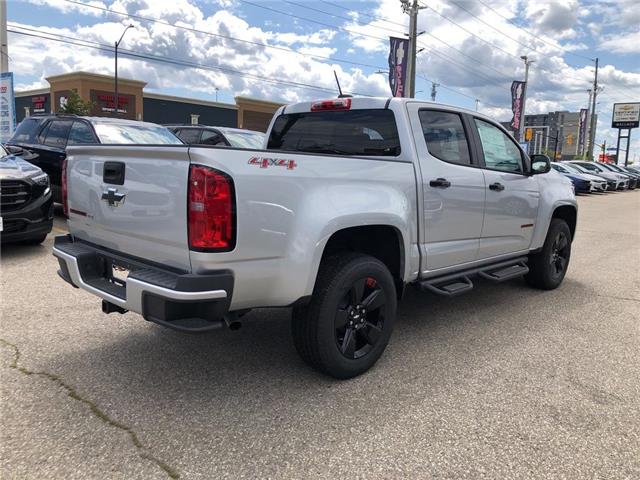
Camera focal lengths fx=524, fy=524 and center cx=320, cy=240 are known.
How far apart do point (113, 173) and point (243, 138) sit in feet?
26.8

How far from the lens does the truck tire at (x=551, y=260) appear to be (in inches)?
231

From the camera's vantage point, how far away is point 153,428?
111 inches

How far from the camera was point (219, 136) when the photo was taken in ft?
36.0

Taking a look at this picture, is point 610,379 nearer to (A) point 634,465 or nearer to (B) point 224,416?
(A) point 634,465

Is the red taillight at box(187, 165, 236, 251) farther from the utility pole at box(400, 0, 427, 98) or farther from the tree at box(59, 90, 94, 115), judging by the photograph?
the tree at box(59, 90, 94, 115)

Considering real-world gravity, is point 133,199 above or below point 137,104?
below

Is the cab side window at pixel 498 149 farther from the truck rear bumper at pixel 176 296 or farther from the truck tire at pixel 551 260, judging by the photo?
the truck rear bumper at pixel 176 296

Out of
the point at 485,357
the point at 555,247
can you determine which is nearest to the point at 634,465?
the point at 485,357

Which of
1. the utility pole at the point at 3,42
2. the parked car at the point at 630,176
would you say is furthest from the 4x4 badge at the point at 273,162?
the parked car at the point at 630,176

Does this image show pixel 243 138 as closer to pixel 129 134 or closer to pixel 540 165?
pixel 129 134

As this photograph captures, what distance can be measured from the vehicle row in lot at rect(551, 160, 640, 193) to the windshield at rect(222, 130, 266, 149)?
1642 cm

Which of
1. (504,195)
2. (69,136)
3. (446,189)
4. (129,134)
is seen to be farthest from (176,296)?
(69,136)

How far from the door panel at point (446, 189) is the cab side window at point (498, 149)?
1.00 ft

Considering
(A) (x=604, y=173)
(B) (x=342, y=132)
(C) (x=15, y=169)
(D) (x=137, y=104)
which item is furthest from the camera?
(D) (x=137, y=104)
